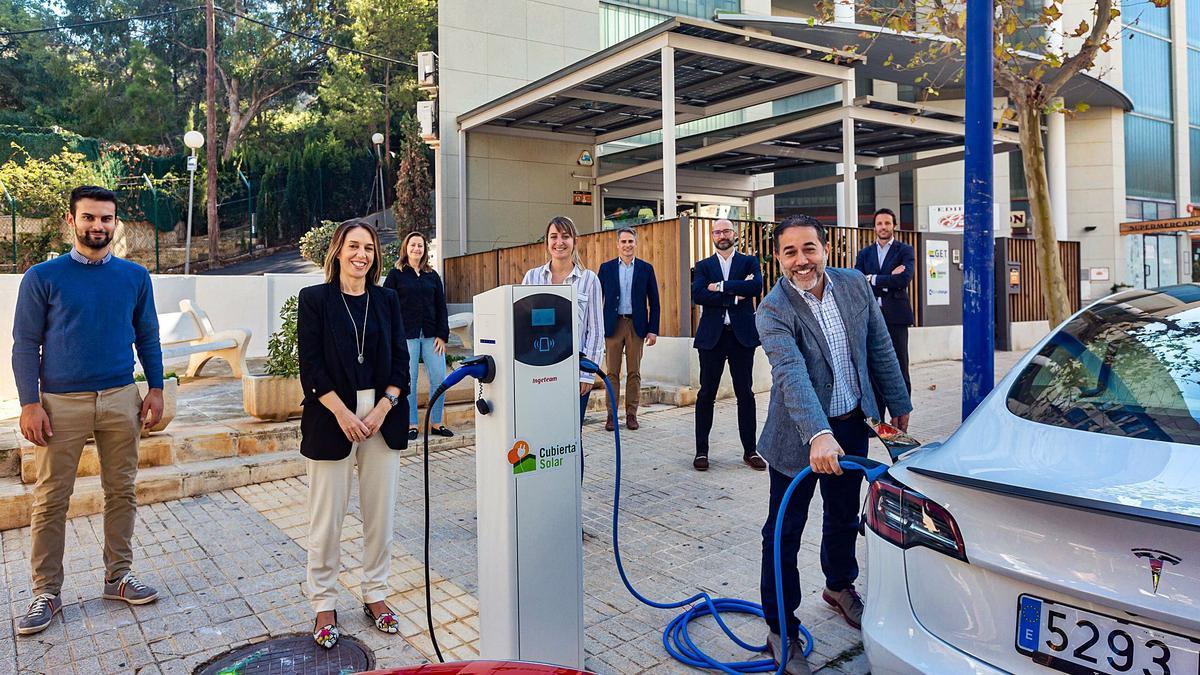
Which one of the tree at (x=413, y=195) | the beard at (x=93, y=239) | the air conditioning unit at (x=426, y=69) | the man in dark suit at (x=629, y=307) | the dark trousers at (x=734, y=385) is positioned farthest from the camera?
the tree at (x=413, y=195)

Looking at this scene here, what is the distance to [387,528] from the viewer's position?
3.46m

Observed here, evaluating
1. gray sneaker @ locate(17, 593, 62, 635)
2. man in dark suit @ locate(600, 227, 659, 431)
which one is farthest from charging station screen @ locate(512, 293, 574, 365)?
man in dark suit @ locate(600, 227, 659, 431)

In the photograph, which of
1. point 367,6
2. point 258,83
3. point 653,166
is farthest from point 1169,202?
point 258,83

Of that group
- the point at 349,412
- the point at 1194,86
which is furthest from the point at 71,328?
the point at 1194,86

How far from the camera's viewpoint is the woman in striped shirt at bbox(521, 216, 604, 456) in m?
4.36

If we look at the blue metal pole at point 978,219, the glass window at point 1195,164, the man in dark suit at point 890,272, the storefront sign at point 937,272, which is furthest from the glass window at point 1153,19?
the blue metal pole at point 978,219

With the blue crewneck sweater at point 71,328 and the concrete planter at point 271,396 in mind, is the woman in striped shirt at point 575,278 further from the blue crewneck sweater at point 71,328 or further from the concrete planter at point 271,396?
the concrete planter at point 271,396

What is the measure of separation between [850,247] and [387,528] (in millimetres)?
9048

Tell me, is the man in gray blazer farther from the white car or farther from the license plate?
the license plate

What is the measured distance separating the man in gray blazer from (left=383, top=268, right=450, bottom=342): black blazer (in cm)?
410

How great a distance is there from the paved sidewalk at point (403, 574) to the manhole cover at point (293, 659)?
77 mm

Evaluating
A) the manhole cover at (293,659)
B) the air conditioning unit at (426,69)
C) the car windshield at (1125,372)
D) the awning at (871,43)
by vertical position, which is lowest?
the manhole cover at (293,659)

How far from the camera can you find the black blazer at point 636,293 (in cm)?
729

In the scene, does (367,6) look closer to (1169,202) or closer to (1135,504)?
(1169,202)
